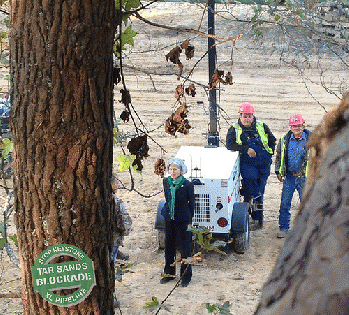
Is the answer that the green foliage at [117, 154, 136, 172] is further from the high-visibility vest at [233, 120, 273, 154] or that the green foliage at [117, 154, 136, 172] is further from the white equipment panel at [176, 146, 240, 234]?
the high-visibility vest at [233, 120, 273, 154]

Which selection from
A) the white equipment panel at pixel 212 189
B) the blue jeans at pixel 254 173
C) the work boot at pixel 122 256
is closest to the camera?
the white equipment panel at pixel 212 189

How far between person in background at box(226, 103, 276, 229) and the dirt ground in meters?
0.97

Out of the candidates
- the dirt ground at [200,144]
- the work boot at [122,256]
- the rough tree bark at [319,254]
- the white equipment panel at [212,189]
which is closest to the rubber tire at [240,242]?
the dirt ground at [200,144]

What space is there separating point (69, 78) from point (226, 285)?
540 centimetres

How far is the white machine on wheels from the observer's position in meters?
7.37

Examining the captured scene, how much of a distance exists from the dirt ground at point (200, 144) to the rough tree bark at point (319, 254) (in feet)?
0.29

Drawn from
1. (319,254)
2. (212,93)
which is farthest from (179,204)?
(319,254)

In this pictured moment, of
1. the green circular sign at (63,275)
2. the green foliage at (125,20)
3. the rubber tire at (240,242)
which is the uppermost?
the green foliage at (125,20)

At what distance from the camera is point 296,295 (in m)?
0.41

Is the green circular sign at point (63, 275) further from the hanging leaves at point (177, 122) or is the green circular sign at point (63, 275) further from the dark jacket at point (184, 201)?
the dark jacket at point (184, 201)

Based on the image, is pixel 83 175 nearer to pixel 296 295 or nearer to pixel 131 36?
pixel 131 36

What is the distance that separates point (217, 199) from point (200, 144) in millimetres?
6851

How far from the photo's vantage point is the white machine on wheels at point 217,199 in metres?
7.37

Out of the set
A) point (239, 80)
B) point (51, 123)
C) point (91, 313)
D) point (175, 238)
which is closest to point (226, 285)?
point (175, 238)
